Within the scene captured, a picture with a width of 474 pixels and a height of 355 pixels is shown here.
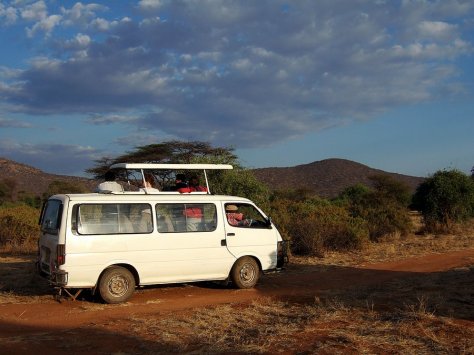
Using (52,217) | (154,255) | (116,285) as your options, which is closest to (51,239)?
(52,217)

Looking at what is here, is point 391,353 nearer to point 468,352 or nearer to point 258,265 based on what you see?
point 468,352

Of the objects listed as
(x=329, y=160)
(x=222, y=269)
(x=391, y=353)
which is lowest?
(x=391, y=353)

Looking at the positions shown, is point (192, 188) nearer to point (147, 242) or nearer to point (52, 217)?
point (147, 242)

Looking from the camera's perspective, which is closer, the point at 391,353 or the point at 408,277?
the point at 391,353

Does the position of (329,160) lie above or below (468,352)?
above

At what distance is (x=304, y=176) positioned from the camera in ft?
200

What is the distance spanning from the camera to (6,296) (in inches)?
418

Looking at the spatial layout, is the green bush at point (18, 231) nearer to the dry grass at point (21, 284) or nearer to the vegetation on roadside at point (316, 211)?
the vegetation on roadside at point (316, 211)

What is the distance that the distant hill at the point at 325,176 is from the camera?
5625cm

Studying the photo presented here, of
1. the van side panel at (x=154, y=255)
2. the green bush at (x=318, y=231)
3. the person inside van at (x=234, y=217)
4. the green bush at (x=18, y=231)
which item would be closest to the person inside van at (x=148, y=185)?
the van side panel at (x=154, y=255)

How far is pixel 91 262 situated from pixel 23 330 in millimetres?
1887

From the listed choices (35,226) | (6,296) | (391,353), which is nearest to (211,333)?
(391,353)

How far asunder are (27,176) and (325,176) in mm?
31971

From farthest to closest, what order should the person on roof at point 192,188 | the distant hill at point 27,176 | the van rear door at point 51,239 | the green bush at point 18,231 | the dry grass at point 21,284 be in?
1. the distant hill at point 27,176
2. the green bush at point 18,231
3. the person on roof at point 192,188
4. the dry grass at point 21,284
5. the van rear door at point 51,239
